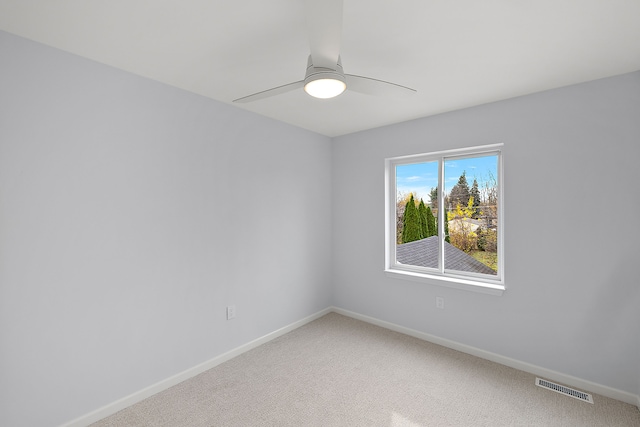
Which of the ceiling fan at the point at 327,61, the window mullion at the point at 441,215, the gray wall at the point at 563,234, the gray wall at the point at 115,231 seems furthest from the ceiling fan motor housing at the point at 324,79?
the window mullion at the point at 441,215

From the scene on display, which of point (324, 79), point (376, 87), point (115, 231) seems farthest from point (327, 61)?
point (115, 231)

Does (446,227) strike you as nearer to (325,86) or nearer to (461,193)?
(461,193)

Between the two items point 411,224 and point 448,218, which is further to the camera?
point 411,224

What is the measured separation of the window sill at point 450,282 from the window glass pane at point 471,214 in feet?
0.53

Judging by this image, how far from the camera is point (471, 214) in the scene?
3.01m

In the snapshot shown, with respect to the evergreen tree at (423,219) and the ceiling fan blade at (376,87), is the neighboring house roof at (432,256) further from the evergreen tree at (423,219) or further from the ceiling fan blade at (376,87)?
the ceiling fan blade at (376,87)

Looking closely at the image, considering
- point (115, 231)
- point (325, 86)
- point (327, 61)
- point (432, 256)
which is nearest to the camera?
point (327, 61)

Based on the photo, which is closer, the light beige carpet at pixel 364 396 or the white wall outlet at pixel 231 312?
the light beige carpet at pixel 364 396

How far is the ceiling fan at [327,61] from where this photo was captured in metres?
1.08

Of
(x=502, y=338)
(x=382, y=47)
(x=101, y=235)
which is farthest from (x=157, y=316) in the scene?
(x=502, y=338)

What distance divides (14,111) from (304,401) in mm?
2574

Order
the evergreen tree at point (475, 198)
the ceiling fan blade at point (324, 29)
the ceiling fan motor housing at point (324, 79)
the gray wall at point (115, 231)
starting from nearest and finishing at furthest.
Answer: the ceiling fan blade at point (324, 29) → the ceiling fan motor housing at point (324, 79) → the gray wall at point (115, 231) → the evergreen tree at point (475, 198)

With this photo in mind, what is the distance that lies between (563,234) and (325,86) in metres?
2.25

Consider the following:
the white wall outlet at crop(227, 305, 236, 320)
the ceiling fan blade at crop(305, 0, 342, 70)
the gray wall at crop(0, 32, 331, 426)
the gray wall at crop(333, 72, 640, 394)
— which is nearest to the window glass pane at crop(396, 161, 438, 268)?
the gray wall at crop(333, 72, 640, 394)
